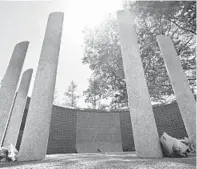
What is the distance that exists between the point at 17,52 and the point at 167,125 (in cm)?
771

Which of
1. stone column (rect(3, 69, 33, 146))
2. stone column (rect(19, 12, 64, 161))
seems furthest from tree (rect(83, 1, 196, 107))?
stone column (rect(3, 69, 33, 146))

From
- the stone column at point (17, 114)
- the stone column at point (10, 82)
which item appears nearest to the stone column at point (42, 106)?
the stone column at point (10, 82)

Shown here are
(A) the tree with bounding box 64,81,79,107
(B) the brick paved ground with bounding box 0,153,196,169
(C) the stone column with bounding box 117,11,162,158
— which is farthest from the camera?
(A) the tree with bounding box 64,81,79,107

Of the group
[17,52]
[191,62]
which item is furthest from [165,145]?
[191,62]

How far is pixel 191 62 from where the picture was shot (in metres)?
10.5

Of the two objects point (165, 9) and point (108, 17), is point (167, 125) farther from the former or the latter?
point (108, 17)

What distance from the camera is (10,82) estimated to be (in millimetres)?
4402

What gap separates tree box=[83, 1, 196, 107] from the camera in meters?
8.17

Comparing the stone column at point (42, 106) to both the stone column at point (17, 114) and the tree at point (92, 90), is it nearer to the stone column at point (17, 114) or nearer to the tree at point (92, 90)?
the stone column at point (17, 114)

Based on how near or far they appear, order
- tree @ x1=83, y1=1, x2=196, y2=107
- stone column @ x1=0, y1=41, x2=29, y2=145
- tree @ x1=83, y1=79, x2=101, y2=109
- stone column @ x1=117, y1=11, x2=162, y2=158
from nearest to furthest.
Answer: stone column @ x1=117, y1=11, x2=162, y2=158, stone column @ x1=0, y1=41, x2=29, y2=145, tree @ x1=83, y1=1, x2=196, y2=107, tree @ x1=83, y1=79, x2=101, y2=109

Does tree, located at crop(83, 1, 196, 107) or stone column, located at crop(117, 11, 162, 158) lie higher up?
tree, located at crop(83, 1, 196, 107)

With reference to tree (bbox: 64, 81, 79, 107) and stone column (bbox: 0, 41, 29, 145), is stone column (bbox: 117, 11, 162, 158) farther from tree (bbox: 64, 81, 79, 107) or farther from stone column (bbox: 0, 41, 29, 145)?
tree (bbox: 64, 81, 79, 107)

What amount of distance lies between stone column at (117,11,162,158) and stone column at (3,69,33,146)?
4.06 metres

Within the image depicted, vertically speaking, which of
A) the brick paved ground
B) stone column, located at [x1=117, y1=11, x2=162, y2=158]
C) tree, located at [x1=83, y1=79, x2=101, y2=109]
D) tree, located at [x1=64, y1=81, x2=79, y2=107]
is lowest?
the brick paved ground
